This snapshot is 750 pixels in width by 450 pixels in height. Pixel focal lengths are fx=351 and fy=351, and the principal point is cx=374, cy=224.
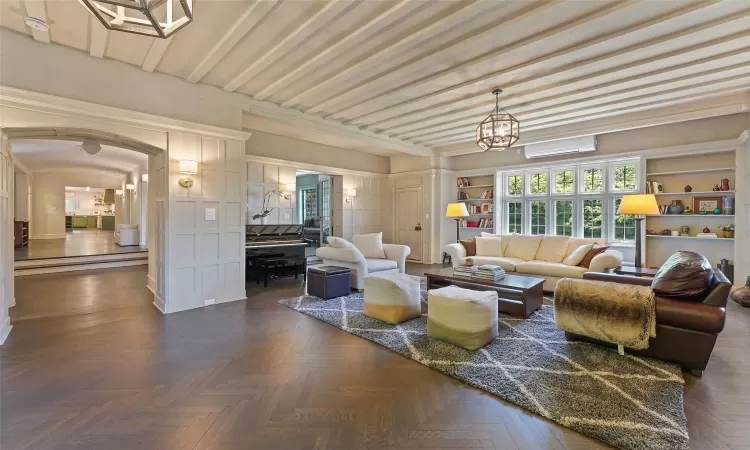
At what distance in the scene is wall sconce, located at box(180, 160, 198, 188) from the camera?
4.23 meters

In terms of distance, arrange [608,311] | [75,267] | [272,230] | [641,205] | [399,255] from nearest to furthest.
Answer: [608,311]
[641,205]
[399,255]
[272,230]
[75,267]

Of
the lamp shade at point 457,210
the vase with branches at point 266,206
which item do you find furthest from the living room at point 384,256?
the lamp shade at point 457,210

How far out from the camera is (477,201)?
855cm

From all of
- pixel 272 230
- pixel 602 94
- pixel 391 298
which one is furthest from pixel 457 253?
pixel 272 230

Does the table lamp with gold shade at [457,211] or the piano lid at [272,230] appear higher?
the table lamp with gold shade at [457,211]

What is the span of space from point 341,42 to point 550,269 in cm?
409

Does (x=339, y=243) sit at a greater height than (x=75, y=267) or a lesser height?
greater

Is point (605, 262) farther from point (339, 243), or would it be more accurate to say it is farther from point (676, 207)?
point (339, 243)

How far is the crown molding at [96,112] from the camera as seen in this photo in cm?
Result: 327

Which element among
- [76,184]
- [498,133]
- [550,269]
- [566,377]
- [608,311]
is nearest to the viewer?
[566,377]

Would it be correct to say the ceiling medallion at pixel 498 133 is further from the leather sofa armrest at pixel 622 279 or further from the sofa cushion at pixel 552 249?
the sofa cushion at pixel 552 249

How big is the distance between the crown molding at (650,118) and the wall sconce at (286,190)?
475 cm

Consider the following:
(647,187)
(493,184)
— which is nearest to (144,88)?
(493,184)

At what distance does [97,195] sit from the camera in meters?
19.2
